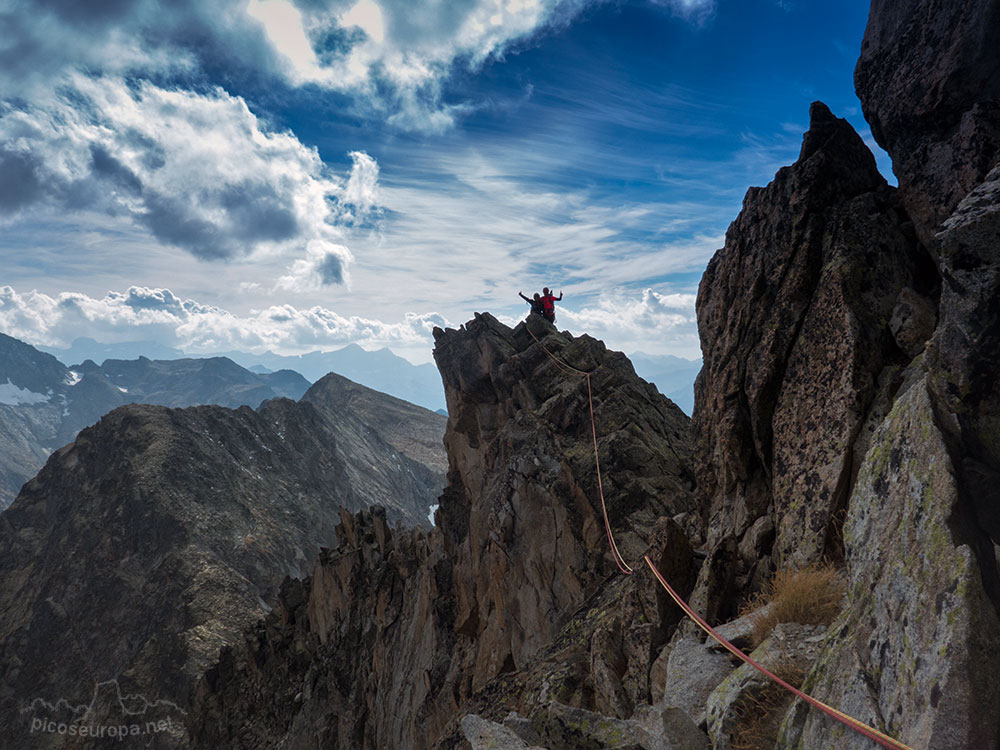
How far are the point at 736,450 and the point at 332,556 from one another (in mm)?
41189

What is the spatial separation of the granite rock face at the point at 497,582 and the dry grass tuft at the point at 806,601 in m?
3.62

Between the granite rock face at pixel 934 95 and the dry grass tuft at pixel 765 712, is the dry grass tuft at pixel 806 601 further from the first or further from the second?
the granite rock face at pixel 934 95

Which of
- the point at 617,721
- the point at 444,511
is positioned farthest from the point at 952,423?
the point at 444,511

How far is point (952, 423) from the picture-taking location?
20.6 ft

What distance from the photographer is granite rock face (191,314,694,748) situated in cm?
1572

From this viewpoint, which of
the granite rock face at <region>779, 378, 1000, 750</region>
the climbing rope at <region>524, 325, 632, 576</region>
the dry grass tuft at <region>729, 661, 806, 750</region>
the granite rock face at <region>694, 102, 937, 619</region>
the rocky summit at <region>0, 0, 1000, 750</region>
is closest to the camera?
the granite rock face at <region>779, 378, 1000, 750</region>

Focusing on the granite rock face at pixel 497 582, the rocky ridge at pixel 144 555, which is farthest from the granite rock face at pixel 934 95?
the rocky ridge at pixel 144 555

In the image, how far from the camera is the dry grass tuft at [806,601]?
8203 millimetres

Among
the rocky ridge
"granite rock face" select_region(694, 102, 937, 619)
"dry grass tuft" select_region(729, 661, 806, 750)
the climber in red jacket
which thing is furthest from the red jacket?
the rocky ridge

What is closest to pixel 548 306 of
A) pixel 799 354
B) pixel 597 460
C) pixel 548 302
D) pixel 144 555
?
pixel 548 302

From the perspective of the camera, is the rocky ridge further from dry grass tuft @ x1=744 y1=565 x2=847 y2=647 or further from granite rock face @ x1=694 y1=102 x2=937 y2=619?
dry grass tuft @ x1=744 y1=565 x2=847 y2=647

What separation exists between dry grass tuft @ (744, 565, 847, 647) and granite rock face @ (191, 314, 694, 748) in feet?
11.9

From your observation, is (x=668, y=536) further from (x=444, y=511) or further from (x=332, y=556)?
(x=332, y=556)

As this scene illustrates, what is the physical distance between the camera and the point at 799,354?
12.2 metres
